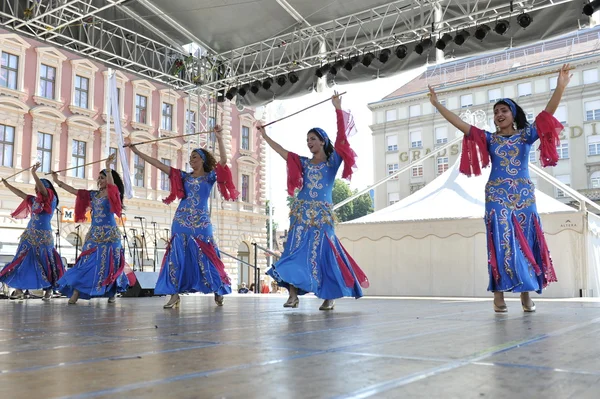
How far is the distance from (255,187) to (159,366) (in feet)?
80.3

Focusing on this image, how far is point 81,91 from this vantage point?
20047 mm

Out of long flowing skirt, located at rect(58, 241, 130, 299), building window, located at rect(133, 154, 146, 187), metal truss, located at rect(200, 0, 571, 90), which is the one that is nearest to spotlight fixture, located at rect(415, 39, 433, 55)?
metal truss, located at rect(200, 0, 571, 90)

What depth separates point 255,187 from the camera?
1025 inches

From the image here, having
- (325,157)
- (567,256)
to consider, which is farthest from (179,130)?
(325,157)

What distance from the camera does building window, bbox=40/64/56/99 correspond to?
18.8 m

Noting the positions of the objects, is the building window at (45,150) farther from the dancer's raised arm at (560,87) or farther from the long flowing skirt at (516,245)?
the dancer's raised arm at (560,87)

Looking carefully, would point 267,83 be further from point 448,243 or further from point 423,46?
point 448,243

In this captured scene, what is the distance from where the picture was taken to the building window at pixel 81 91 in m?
19.9

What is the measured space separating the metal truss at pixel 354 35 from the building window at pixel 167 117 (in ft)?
41.5

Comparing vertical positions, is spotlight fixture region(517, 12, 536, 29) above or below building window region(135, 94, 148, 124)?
below

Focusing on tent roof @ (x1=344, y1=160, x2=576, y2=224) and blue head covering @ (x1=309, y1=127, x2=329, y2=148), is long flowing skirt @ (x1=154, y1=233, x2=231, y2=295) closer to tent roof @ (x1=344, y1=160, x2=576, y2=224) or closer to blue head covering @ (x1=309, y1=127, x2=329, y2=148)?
blue head covering @ (x1=309, y1=127, x2=329, y2=148)

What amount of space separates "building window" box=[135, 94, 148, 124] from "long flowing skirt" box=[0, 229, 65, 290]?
1551 cm

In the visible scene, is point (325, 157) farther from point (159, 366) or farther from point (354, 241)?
point (354, 241)

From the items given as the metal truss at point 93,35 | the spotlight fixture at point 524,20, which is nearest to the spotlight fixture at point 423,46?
the spotlight fixture at point 524,20
